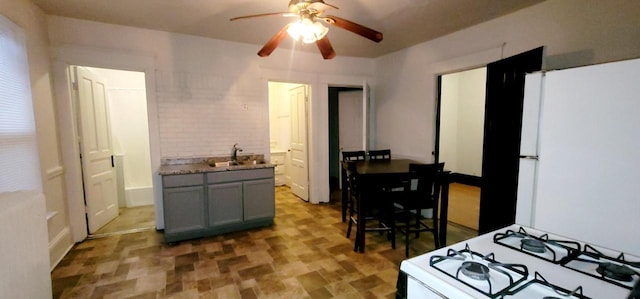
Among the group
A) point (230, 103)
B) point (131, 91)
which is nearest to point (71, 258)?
point (230, 103)

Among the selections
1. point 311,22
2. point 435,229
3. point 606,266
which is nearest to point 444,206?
point 435,229

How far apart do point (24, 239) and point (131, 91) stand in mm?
3348

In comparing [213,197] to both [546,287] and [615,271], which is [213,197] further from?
[615,271]

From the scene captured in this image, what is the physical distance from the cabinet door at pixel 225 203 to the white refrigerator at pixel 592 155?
2808 millimetres

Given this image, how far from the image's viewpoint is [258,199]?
336cm

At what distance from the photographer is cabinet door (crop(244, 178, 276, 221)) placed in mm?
3293

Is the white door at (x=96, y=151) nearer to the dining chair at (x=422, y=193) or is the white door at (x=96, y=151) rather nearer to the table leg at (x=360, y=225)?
the table leg at (x=360, y=225)

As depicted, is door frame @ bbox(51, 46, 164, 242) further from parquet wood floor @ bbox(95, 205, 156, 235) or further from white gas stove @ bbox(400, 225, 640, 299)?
white gas stove @ bbox(400, 225, 640, 299)

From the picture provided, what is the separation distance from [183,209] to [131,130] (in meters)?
2.17

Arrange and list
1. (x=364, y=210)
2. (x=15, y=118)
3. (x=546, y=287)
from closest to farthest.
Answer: (x=546, y=287)
(x=15, y=118)
(x=364, y=210)

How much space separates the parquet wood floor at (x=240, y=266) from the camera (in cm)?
214

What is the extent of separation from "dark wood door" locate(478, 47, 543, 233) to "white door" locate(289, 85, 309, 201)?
8.38 ft

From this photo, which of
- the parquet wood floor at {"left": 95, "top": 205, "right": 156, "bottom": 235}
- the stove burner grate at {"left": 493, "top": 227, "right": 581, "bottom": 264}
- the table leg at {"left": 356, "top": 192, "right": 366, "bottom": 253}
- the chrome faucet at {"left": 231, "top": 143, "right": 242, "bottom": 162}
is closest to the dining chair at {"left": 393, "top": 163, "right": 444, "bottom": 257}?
the table leg at {"left": 356, "top": 192, "right": 366, "bottom": 253}

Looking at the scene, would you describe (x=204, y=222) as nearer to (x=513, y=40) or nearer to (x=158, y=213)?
(x=158, y=213)
